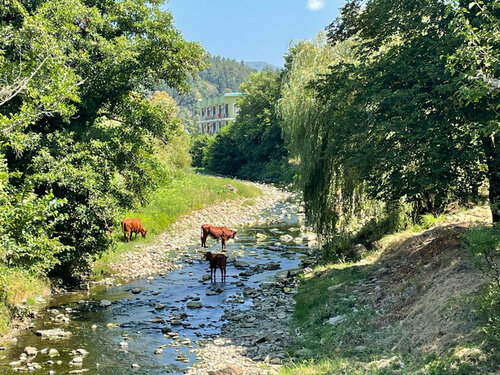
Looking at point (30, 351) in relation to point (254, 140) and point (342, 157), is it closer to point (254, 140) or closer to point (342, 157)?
point (342, 157)

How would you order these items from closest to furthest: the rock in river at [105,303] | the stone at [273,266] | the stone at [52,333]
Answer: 1. the stone at [52,333]
2. the rock in river at [105,303]
3. the stone at [273,266]

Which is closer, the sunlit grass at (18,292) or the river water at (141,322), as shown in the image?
the river water at (141,322)

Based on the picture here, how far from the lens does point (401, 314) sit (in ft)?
37.6

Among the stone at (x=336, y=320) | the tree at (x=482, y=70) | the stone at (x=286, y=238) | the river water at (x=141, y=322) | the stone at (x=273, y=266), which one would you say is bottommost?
the river water at (x=141, y=322)

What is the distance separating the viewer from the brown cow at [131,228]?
1019 inches

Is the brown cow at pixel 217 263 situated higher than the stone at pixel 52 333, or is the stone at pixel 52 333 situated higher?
the brown cow at pixel 217 263

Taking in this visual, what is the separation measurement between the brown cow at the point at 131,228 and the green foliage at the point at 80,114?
7.06 metres

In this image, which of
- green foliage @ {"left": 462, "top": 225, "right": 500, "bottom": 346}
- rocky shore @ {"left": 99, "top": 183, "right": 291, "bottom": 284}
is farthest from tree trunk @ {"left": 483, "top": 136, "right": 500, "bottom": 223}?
A: rocky shore @ {"left": 99, "top": 183, "right": 291, "bottom": 284}

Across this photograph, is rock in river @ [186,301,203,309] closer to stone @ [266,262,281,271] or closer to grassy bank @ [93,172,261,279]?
grassy bank @ [93,172,261,279]

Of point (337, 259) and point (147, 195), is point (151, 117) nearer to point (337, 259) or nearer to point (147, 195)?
point (147, 195)

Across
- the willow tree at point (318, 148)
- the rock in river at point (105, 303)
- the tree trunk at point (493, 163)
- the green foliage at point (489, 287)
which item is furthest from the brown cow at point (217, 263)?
the green foliage at point (489, 287)

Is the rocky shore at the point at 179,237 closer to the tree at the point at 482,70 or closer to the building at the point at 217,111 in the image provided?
the tree at the point at 482,70

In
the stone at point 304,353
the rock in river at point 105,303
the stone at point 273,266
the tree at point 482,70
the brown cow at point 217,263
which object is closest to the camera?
the tree at point 482,70

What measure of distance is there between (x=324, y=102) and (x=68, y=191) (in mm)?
10128
